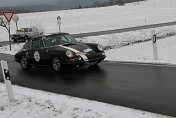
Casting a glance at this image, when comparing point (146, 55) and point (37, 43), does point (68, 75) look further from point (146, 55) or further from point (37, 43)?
point (146, 55)

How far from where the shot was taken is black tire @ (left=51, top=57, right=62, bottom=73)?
1011cm

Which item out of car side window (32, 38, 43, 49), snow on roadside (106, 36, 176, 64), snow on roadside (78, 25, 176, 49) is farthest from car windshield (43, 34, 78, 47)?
snow on roadside (78, 25, 176, 49)

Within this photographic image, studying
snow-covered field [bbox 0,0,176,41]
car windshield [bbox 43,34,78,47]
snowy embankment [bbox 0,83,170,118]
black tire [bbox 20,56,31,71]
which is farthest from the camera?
snow-covered field [bbox 0,0,176,41]

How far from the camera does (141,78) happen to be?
26.5ft

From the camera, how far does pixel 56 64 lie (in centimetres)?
1029

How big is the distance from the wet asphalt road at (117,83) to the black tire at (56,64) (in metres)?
0.21

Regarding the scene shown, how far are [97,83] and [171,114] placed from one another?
336 cm

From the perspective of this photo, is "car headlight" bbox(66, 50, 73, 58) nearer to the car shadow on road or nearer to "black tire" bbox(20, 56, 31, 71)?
the car shadow on road

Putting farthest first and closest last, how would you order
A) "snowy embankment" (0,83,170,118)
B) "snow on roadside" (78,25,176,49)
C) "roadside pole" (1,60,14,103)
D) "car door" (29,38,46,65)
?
"snow on roadside" (78,25,176,49), "car door" (29,38,46,65), "roadside pole" (1,60,14,103), "snowy embankment" (0,83,170,118)

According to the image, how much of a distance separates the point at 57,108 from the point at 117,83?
94.3 inches

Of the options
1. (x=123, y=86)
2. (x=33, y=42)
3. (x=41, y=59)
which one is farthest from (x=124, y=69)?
(x=33, y=42)

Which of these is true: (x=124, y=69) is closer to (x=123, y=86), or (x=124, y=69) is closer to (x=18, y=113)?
(x=123, y=86)

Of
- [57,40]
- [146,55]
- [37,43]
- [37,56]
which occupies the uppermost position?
[57,40]

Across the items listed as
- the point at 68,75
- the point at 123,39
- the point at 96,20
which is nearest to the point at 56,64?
the point at 68,75
